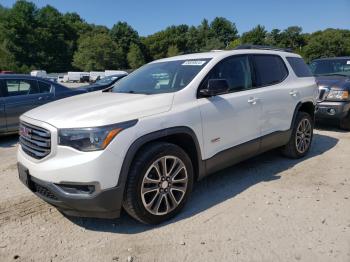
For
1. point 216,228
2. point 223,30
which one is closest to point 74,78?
point 216,228

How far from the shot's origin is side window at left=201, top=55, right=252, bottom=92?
4098 millimetres

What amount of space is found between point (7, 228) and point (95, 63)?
76869mm

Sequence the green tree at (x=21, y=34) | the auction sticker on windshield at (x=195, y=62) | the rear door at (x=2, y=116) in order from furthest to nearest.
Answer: the green tree at (x=21, y=34)
the rear door at (x=2, y=116)
the auction sticker on windshield at (x=195, y=62)

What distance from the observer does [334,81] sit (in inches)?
299

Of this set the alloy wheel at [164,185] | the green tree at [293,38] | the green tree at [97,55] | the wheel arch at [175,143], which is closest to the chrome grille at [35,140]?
the wheel arch at [175,143]

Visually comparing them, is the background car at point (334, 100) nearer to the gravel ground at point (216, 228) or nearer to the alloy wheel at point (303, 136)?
the alloy wheel at point (303, 136)

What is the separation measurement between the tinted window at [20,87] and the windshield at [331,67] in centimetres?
706

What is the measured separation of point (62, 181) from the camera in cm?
302

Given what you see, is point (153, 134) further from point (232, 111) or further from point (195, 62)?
point (195, 62)

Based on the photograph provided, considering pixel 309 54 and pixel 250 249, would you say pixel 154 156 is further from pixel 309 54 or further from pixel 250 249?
pixel 309 54

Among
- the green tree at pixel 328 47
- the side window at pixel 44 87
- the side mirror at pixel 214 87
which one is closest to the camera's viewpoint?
the side mirror at pixel 214 87

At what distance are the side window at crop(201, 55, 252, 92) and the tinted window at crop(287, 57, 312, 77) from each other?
1277mm

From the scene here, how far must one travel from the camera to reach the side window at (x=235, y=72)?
4.10 metres

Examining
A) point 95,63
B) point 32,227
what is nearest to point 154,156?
point 32,227
